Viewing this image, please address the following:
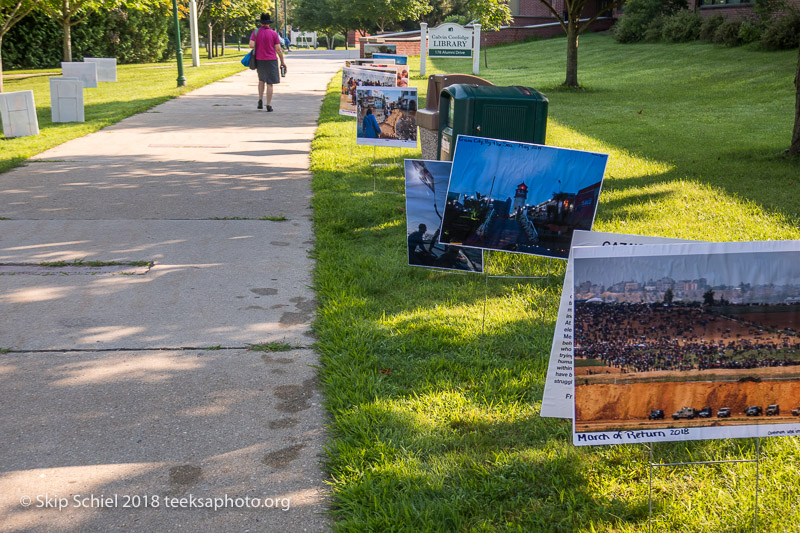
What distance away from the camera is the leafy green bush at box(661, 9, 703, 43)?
2900cm

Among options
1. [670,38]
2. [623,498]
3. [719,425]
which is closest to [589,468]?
[623,498]

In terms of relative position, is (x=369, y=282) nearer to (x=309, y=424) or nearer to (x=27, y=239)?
(x=309, y=424)

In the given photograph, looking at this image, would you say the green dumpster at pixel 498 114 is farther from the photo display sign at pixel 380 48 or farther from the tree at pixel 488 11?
the tree at pixel 488 11

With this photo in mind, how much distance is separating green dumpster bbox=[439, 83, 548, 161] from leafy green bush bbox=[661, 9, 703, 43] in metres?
26.4

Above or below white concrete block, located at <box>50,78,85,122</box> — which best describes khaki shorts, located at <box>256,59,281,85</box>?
above

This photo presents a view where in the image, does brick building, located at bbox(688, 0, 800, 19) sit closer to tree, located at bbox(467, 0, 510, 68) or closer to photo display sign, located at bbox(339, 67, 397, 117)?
tree, located at bbox(467, 0, 510, 68)

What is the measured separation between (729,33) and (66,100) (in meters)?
22.1

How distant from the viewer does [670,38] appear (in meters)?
29.8

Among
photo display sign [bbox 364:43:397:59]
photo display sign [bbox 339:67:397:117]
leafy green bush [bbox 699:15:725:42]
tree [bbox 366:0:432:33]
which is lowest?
photo display sign [bbox 339:67:397:117]

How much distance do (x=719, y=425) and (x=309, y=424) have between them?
5.84ft

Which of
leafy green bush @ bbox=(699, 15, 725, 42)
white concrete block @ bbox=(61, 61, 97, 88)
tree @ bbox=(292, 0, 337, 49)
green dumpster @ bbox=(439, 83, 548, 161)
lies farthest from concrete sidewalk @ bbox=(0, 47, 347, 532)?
tree @ bbox=(292, 0, 337, 49)

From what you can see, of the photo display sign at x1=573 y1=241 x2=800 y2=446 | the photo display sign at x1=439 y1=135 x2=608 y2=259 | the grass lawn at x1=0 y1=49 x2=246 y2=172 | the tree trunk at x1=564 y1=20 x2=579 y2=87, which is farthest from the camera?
the tree trunk at x1=564 y1=20 x2=579 y2=87

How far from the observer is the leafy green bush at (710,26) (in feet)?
89.2

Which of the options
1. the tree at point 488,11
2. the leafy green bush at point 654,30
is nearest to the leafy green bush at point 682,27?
the leafy green bush at point 654,30
